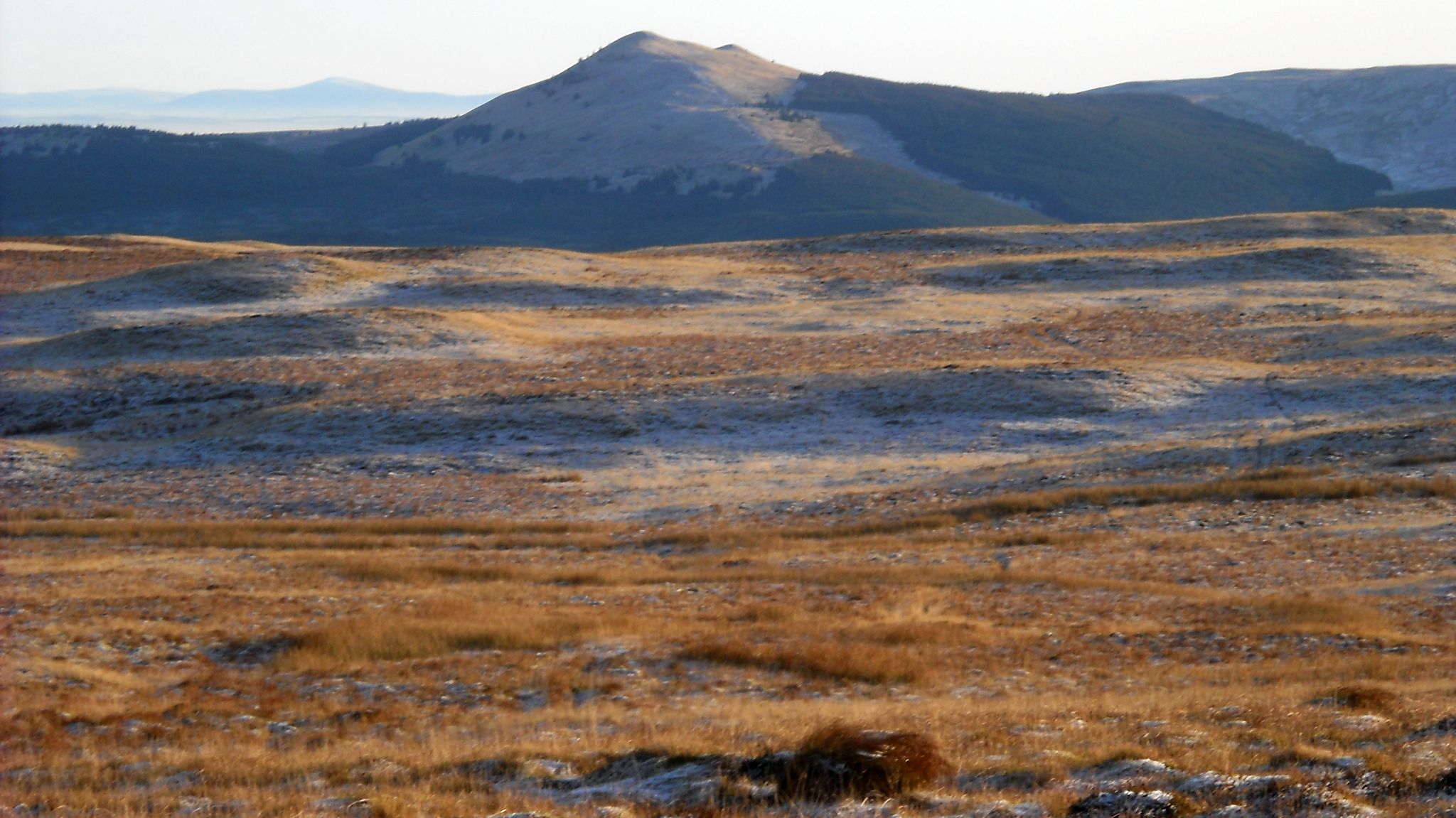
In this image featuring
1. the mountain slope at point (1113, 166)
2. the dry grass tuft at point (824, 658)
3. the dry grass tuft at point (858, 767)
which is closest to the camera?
the dry grass tuft at point (858, 767)

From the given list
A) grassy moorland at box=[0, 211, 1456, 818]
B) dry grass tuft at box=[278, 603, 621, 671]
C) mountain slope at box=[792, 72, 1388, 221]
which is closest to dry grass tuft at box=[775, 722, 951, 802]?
grassy moorland at box=[0, 211, 1456, 818]

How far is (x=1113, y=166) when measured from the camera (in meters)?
184

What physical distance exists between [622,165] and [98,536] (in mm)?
153083

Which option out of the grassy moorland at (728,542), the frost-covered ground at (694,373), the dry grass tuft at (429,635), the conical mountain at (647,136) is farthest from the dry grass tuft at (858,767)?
the conical mountain at (647,136)

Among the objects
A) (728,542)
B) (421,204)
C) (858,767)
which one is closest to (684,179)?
(421,204)

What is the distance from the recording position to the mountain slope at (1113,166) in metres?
174

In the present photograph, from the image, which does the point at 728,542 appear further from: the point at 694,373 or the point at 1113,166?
the point at 1113,166

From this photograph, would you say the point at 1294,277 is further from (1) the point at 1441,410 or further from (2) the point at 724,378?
(2) the point at 724,378

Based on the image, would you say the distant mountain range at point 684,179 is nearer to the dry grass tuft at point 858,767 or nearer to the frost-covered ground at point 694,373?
the frost-covered ground at point 694,373

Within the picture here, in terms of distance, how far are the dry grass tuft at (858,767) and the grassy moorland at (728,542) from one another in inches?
1.2

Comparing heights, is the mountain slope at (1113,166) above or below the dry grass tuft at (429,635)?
above

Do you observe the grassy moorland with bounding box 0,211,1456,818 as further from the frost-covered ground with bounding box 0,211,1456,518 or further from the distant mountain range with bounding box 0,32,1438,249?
the distant mountain range with bounding box 0,32,1438,249

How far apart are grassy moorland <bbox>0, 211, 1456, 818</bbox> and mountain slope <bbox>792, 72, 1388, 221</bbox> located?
126263 mm

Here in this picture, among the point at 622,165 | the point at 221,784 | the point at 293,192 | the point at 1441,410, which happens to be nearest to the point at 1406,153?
the point at 622,165
